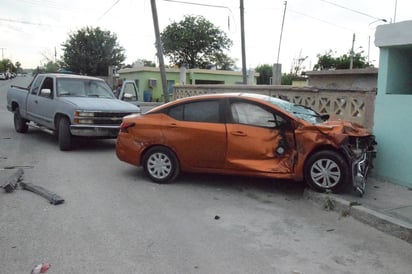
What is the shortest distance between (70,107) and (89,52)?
139ft

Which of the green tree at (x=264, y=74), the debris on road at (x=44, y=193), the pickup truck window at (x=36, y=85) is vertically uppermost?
the green tree at (x=264, y=74)

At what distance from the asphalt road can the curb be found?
109mm

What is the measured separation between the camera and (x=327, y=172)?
21.7 feet

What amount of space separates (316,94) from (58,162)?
237 inches

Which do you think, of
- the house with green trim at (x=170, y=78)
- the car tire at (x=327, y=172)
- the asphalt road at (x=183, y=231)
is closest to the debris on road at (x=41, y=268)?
the asphalt road at (x=183, y=231)

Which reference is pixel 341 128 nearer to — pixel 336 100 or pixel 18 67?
pixel 336 100

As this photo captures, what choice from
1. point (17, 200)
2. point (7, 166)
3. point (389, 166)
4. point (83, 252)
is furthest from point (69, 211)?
point (389, 166)

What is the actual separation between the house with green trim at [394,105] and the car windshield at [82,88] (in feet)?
24.8

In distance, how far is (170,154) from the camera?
7.59 m

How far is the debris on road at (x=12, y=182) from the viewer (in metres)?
6.85

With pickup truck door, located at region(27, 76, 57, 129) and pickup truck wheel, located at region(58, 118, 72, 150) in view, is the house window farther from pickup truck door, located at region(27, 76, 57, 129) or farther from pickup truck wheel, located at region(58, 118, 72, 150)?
pickup truck door, located at region(27, 76, 57, 129)

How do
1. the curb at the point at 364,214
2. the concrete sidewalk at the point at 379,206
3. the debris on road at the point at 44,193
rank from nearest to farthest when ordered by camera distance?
the curb at the point at 364,214 → the concrete sidewalk at the point at 379,206 → the debris on road at the point at 44,193

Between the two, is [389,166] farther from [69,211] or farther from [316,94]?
[69,211]

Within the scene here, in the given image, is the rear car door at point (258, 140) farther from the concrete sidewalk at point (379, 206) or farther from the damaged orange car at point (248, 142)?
the concrete sidewalk at point (379, 206)
